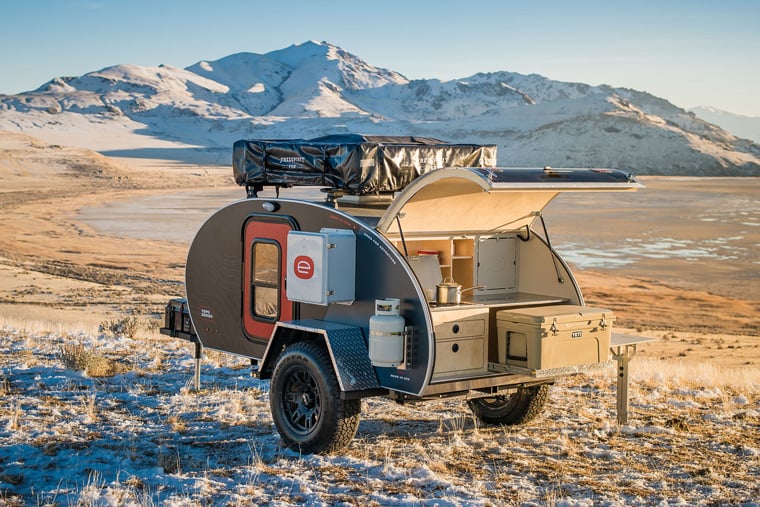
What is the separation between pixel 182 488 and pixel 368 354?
70.0 inches

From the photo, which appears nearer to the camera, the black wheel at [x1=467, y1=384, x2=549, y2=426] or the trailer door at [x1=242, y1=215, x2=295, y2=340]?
the trailer door at [x1=242, y1=215, x2=295, y2=340]

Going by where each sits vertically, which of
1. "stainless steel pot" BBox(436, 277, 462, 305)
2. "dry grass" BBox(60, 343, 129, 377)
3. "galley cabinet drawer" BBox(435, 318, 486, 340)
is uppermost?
"stainless steel pot" BBox(436, 277, 462, 305)

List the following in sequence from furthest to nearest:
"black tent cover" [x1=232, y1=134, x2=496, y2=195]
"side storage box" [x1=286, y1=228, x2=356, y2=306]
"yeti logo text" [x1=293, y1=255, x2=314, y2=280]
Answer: "black tent cover" [x1=232, y1=134, x2=496, y2=195] → "yeti logo text" [x1=293, y1=255, x2=314, y2=280] → "side storage box" [x1=286, y1=228, x2=356, y2=306]

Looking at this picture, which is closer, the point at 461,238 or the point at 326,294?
the point at 326,294

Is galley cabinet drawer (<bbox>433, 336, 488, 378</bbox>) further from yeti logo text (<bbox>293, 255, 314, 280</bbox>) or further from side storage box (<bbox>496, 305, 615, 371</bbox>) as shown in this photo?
yeti logo text (<bbox>293, 255, 314, 280</bbox>)

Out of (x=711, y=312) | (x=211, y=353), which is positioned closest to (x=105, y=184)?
(x=711, y=312)

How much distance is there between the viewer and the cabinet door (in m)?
9.31

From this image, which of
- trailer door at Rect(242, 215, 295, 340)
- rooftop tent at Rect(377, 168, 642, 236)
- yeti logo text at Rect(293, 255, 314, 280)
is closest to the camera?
rooftop tent at Rect(377, 168, 642, 236)

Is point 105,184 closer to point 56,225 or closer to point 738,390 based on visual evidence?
point 56,225

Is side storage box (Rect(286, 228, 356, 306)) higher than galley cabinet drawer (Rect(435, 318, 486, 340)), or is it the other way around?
side storage box (Rect(286, 228, 356, 306))

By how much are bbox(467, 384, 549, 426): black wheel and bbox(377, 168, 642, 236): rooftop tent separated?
1520mm

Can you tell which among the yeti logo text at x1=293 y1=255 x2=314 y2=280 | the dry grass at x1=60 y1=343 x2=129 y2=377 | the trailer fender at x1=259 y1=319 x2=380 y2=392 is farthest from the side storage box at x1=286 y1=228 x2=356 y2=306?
the dry grass at x1=60 y1=343 x2=129 y2=377

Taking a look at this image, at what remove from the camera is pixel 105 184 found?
62125 mm

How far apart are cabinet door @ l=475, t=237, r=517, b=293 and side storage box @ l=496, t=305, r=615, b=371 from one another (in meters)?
0.86
